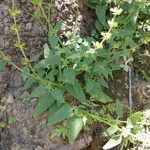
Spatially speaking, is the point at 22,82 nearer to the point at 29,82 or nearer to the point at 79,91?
the point at 29,82

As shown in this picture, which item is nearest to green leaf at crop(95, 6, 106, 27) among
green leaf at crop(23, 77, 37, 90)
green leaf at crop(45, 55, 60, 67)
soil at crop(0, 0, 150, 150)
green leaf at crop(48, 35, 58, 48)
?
soil at crop(0, 0, 150, 150)

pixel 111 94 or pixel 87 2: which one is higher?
pixel 87 2

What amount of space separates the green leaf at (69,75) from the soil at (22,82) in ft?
1.00

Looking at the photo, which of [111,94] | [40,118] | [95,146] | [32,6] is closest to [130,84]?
[111,94]

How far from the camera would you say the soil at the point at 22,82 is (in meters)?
2.26

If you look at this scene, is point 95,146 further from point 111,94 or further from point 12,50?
point 12,50

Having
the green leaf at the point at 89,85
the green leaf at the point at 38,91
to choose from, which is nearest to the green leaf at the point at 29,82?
the green leaf at the point at 38,91

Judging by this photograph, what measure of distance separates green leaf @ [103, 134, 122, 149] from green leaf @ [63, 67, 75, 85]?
15.7 inches

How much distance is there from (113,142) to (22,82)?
2.30 ft

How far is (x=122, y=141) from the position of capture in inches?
89.4

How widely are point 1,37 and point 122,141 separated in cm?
103

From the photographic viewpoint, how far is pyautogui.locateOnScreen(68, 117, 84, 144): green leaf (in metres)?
2.11

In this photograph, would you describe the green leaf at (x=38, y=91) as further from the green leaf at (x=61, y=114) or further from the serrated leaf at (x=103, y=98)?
the serrated leaf at (x=103, y=98)

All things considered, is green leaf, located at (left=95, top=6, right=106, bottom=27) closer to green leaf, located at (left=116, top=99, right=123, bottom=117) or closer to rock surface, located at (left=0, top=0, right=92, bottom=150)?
rock surface, located at (left=0, top=0, right=92, bottom=150)
